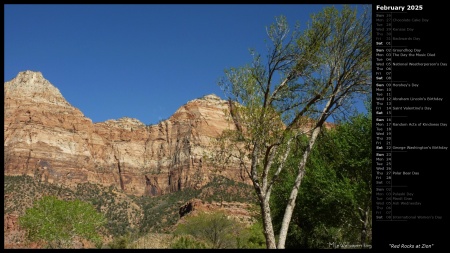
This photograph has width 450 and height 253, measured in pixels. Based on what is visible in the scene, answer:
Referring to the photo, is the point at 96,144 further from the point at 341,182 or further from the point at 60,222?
the point at 341,182

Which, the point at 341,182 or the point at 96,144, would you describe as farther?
the point at 96,144

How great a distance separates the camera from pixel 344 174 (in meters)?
26.5

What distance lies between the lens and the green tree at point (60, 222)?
41.0 metres

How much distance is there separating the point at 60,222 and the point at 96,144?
14474 centimetres

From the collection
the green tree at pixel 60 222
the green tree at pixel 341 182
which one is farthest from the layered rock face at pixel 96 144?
the green tree at pixel 341 182

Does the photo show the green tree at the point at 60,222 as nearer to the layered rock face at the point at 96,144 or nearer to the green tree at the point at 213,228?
the green tree at the point at 213,228

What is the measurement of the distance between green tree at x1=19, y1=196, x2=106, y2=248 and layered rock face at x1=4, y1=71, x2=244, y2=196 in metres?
102

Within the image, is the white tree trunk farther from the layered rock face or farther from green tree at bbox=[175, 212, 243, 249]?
the layered rock face

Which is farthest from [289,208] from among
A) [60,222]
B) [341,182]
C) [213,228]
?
[213,228]

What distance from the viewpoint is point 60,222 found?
141 feet

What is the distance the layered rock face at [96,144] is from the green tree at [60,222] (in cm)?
10197

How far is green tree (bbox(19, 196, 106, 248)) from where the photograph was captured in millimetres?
41031

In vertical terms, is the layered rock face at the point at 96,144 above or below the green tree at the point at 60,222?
above
